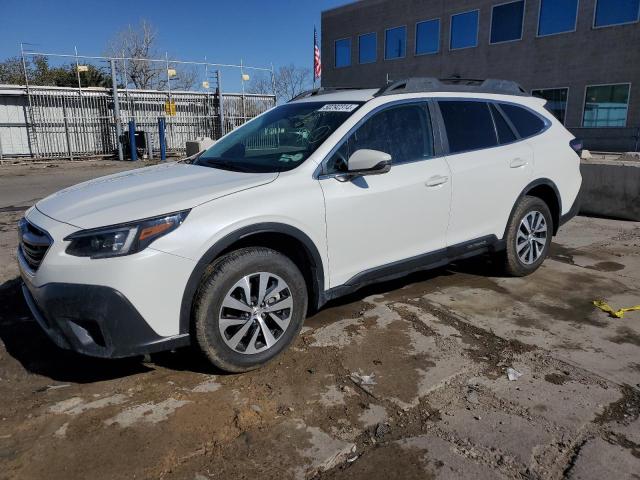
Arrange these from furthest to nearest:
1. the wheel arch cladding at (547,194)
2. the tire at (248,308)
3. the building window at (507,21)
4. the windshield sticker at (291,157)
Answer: the building window at (507,21), the wheel arch cladding at (547,194), the windshield sticker at (291,157), the tire at (248,308)

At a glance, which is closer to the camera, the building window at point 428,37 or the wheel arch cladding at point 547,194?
the wheel arch cladding at point 547,194

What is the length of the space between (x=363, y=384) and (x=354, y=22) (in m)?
31.9

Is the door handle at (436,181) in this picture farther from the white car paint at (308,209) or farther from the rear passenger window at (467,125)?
the rear passenger window at (467,125)

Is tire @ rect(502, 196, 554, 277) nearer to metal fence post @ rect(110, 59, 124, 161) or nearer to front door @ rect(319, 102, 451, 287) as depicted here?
front door @ rect(319, 102, 451, 287)

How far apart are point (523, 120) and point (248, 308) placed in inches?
133

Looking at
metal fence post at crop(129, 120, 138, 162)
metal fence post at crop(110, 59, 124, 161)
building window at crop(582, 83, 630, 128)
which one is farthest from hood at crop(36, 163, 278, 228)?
building window at crop(582, 83, 630, 128)

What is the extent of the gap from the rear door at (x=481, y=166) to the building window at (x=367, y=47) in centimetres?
2793

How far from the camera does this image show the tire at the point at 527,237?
469cm

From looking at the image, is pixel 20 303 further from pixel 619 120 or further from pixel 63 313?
pixel 619 120

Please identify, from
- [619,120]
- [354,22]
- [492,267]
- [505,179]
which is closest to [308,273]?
[505,179]

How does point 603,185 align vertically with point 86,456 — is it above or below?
above

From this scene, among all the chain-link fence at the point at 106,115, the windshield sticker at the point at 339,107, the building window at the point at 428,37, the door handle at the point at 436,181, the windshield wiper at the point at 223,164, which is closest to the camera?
the windshield wiper at the point at 223,164

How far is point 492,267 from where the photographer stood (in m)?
5.10

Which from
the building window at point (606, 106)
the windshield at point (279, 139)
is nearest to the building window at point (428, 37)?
the building window at point (606, 106)
